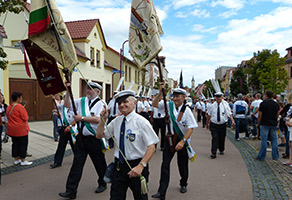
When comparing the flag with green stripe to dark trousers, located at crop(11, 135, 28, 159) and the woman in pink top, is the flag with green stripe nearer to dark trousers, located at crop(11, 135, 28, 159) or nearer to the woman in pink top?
the woman in pink top

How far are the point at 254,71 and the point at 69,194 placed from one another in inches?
1315

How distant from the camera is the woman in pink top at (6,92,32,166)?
239 inches

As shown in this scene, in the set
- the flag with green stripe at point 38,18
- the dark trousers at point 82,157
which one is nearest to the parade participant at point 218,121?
the dark trousers at point 82,157

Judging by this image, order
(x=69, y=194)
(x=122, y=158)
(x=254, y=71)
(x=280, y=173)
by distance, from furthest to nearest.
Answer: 1. (x=254, y=71)
2. (x=280, y=173)
3. (x=69, y=194)
4. (x=122, y=158)

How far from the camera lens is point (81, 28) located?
22250 millimetres

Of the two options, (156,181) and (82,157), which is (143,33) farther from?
(156,181)

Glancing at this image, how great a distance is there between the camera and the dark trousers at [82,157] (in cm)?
416

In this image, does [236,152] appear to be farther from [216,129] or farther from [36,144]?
[36,144]

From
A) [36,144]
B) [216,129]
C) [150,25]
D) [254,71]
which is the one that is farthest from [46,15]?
[254,71]

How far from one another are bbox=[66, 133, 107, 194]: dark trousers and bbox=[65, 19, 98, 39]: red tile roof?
17.9 m

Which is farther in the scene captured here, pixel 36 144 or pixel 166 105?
pixel 36 144

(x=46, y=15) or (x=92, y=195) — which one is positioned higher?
(x=46, y=15)

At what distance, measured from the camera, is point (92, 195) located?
14.5 ft

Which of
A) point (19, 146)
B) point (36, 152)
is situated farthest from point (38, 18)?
point (36, 152)
